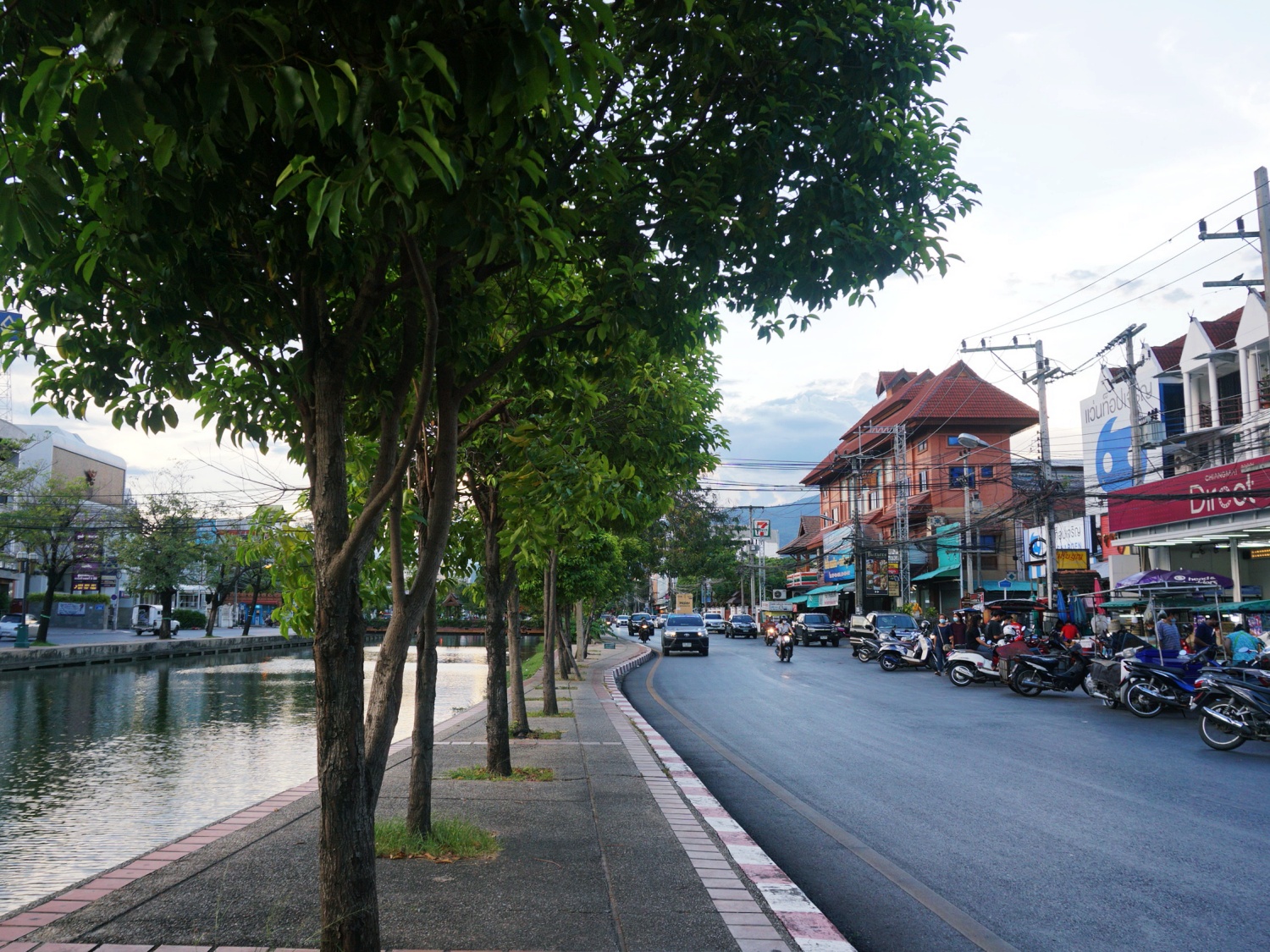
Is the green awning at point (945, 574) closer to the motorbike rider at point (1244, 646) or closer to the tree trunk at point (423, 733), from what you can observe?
the motorbike rider at point (1244, 646)

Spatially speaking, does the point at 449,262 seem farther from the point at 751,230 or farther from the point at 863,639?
the point at 863,639

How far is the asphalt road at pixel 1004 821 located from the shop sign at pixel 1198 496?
1049 centimetres

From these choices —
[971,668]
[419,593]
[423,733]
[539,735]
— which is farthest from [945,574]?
[419,593]

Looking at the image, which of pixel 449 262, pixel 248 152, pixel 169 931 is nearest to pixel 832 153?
pixel 449 262

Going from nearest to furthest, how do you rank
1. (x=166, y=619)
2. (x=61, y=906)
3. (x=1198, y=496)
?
(x=61, y=906), (x=1198, y=496), (x=166, y=619)

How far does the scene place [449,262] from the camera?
15.8 ft

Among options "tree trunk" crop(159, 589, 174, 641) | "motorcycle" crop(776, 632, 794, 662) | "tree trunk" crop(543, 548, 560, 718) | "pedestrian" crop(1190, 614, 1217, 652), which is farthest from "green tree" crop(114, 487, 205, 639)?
"pedestrian" crop(1190, 614, 1217, 652)

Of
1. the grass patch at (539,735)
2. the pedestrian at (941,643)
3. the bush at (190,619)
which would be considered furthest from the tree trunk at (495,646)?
the bush at (190,619)

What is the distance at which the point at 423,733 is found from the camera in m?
7.00

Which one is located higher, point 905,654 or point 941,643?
point 941,643

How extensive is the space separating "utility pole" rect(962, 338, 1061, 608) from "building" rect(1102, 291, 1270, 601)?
186cm

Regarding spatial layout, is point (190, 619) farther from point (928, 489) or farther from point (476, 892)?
point (476, 892)

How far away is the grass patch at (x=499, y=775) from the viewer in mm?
9594

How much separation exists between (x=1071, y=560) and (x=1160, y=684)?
26.9 meters
